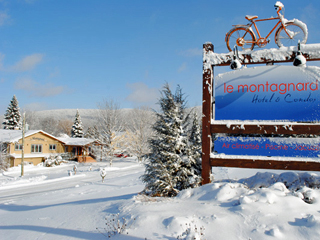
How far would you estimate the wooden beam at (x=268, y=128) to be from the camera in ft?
20.2

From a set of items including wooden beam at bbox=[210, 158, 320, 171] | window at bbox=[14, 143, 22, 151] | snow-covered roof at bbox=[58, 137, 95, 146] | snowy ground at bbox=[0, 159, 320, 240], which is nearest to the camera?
snowy ground at bbox=[0, 159, 320, 240]

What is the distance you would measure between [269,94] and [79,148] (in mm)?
42942

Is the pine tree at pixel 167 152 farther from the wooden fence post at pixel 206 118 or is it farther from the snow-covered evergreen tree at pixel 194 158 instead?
the wooden fence post at pixel 206 118

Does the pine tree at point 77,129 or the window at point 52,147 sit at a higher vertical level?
the pine tree at point 77,129

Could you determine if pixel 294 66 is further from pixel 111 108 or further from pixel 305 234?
pixel 111 108

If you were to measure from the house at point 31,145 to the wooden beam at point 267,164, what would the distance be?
35.0m

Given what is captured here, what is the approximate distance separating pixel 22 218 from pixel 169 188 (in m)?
4.45

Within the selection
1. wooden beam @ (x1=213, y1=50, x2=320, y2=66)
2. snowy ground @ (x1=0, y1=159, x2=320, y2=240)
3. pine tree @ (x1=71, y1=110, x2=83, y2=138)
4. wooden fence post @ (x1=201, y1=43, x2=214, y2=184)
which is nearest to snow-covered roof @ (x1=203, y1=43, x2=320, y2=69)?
wooden beam @ (x1=213, y1=50, x2=320, y2=66)

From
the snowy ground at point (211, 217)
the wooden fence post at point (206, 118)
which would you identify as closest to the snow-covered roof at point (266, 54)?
the wooden fence post at point (206, 118)

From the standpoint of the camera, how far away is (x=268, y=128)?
6.45 m

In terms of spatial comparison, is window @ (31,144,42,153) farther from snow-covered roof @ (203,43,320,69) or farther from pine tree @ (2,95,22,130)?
snow-covered roof @ (203,43,320,69)

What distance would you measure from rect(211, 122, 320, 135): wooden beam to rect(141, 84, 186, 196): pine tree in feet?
4.73

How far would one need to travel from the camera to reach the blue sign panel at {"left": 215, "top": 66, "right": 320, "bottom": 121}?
6.28 metres

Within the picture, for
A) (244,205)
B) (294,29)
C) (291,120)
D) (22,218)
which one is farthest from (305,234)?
(22,218)
